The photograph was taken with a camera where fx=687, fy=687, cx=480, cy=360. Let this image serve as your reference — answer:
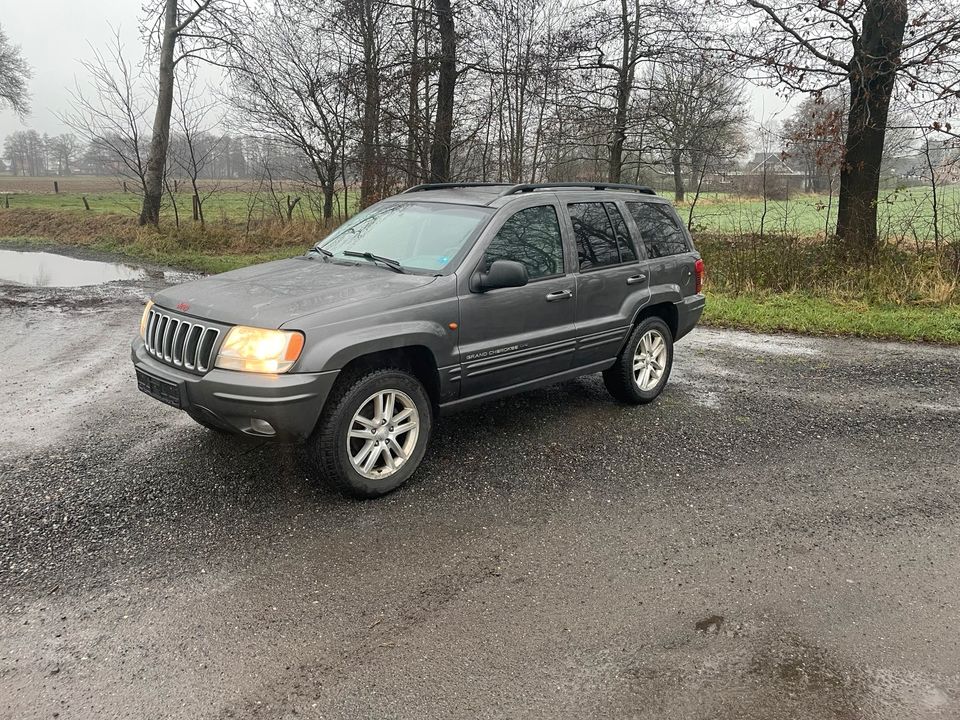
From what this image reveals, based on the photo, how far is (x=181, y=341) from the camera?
13.3 ft

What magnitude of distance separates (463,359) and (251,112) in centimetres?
1900

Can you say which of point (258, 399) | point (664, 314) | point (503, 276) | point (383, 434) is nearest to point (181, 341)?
point (258, 399)

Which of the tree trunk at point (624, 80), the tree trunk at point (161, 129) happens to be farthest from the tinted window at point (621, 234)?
the tree trunk at point (161, 129)

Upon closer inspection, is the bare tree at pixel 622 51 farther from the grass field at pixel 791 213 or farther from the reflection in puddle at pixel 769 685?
the reflection in puddle at pixel 769 685

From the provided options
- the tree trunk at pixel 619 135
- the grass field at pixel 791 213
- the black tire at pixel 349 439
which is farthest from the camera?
the tree trunk at pixel 619 135

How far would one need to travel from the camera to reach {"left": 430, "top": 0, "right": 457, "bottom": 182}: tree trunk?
14.6m

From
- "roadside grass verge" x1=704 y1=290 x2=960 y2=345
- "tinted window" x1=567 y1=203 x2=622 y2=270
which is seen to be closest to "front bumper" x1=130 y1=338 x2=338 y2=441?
"tinted window" x1=567 y1=203 x2=622 y2=270

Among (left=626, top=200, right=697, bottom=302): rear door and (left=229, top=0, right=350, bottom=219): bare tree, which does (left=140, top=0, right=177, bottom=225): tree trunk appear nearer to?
(left=229, top=0, right=350, bottom=219): bare tree

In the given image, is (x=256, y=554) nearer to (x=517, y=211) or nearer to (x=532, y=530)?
(x=532, y=530)

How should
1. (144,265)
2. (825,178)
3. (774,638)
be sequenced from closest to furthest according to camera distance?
(774,638)
(825,178)
(144,265)

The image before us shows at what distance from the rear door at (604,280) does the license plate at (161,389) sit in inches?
110

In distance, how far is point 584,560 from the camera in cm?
345

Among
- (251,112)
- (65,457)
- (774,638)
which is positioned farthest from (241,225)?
(774,638)

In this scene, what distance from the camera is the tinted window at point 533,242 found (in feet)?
15.4
